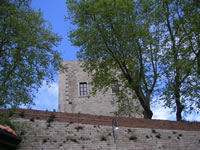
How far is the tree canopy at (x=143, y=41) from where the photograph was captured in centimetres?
1678

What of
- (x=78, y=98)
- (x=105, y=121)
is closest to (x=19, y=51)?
(x=105, y=121)

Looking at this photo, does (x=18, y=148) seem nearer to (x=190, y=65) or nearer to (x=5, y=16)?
(x=5, y=16)

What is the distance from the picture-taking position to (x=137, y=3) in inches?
742

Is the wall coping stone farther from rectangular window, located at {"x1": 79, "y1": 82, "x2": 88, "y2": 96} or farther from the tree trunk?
rectangular window, located at {"x1": 79, "y1": 82, "x2": 88, "y2": 96}

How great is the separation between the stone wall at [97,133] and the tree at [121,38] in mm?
2432

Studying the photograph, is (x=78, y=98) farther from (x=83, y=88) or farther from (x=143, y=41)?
(x=143, y=41)

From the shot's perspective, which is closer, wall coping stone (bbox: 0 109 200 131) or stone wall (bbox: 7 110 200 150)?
stone wall (bbox: 7 110 200 150)

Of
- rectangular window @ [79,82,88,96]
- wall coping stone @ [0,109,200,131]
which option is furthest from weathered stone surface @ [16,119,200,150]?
rectangular window @ [79,82,88,96]

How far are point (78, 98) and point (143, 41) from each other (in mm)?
11242

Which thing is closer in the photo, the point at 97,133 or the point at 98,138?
the point at 98,138

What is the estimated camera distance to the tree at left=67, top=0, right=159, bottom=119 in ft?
57.0

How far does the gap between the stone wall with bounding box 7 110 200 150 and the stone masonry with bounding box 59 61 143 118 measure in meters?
9.41

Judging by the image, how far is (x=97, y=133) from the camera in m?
14.0

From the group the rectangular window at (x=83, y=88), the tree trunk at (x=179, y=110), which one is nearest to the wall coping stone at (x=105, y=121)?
the tree trunk at (x=179, y=110)
